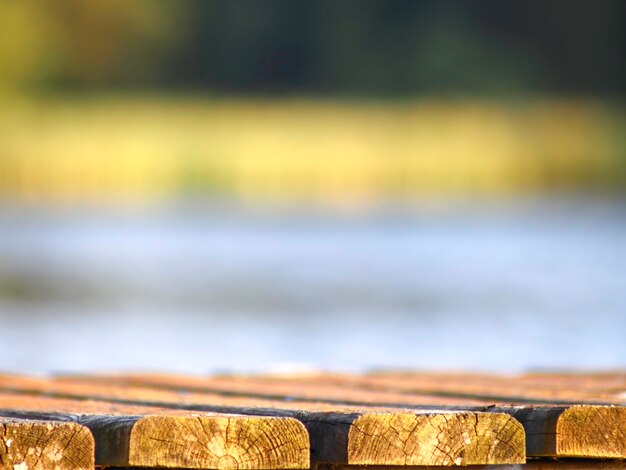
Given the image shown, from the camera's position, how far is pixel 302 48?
903 inches

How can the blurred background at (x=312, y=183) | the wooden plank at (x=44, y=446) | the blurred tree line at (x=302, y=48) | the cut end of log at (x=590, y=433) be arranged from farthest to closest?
the blurred tree line at (x=302, y=48), the blurred background at (x=312, y=183), the cut end of log at (x=590, y=433), the wooden plank at (x=44, y=446)

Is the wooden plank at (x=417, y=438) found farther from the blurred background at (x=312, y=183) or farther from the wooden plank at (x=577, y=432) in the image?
the blurred background at (x=312, y=183)

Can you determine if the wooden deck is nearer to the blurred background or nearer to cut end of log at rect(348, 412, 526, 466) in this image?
cut end of log at rect(348, 412, 526, 466)

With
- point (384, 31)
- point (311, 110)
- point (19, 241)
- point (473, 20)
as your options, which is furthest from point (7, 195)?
point (473, 20)

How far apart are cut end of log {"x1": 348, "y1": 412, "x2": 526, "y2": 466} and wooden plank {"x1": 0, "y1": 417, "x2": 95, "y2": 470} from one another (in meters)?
0.31

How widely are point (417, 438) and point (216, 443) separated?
23cm

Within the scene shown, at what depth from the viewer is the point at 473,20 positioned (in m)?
23.8

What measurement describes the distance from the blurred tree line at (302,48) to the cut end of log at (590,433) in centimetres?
1924

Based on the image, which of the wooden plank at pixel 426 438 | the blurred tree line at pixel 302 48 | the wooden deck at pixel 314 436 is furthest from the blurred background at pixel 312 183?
the wooden plank at pixel 426 438

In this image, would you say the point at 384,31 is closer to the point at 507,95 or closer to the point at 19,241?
the point at 507,95

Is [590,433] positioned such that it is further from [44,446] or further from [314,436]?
[44,446]

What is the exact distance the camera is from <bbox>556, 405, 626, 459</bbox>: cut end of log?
1.81m

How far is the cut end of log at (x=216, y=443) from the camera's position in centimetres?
172

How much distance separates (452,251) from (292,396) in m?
13.9
